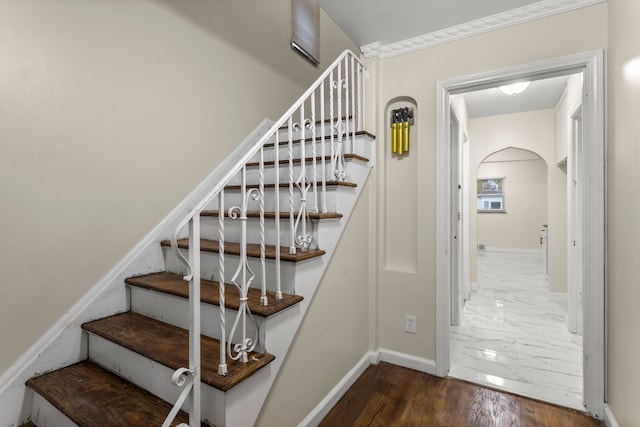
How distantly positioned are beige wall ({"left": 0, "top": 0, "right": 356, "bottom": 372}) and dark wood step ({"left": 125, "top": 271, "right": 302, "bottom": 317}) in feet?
0.77

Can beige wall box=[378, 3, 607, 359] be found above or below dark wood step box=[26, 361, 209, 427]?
above

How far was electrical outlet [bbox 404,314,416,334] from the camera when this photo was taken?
2404mm

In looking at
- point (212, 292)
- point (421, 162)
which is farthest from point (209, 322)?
point (421, 162)

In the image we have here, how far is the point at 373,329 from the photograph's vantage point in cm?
249

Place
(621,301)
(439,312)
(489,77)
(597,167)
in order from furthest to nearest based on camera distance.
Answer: (439,312), (489,77), (597,167), (621,301)

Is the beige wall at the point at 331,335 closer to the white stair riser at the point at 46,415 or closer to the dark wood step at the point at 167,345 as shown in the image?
the dark wood step at the point at 167,345

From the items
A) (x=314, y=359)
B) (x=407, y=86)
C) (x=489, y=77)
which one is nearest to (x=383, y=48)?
(x=407, y=86)

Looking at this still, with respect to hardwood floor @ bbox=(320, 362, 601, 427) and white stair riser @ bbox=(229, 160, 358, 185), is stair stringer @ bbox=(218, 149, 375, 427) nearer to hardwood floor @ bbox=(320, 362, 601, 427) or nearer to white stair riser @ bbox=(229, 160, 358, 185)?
white stair riser @ bbox=(229, 160, 358, 185)

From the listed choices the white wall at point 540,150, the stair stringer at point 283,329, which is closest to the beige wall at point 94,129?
the stair stringer at point 283,329

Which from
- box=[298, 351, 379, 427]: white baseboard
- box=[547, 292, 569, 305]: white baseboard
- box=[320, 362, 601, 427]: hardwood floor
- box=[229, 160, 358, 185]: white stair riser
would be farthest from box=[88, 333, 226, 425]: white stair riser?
box=[547, 292, 569, 305]: white baseboard

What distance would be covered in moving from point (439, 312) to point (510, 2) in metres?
2.18

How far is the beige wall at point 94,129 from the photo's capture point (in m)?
1.34

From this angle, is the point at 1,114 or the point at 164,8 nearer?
the point at 1,114

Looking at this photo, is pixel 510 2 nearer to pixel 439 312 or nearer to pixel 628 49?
pixel 628 49
